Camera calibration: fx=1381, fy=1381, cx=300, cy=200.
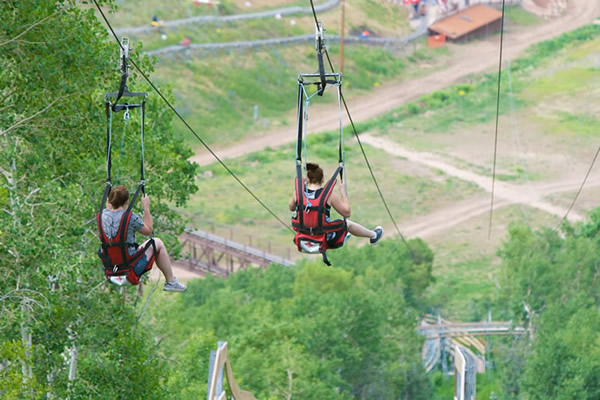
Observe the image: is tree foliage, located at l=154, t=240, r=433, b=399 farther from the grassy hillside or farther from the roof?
the roof

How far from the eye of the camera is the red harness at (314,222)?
18938 mm

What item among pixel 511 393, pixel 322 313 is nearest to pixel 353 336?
pixel 322 313

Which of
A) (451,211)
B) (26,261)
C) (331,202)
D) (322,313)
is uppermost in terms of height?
(331,202)

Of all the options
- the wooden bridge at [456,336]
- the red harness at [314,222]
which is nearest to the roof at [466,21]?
the wooden bridge at [456,336]

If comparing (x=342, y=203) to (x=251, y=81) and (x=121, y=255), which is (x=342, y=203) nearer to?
(x=121, y=255)

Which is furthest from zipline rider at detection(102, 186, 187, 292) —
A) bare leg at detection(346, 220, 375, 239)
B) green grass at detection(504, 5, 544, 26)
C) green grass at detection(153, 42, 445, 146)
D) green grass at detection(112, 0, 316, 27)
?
green grass at detection(504, 5, 544, 26)

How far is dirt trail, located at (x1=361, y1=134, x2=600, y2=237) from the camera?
259 ft

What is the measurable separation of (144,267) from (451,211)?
62.4m

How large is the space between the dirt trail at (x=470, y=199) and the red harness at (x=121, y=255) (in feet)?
192

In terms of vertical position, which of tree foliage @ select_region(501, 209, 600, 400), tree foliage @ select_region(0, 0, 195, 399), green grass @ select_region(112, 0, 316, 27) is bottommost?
tree foliage @ select_region(501, 209, 600, 400)

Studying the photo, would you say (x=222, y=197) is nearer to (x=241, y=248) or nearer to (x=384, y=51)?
(x=241, y=248)

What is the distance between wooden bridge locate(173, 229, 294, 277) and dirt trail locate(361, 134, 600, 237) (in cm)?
884

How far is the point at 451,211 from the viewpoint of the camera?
8044 centimetres

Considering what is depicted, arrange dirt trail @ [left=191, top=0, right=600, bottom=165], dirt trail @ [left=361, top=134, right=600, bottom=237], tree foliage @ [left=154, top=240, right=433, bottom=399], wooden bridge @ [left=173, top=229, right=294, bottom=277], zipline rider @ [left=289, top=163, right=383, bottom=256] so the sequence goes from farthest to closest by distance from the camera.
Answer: dirt trail @ [left=191, top=0, right=600, bottom=165] < dirt trail @ [left=361, top=134, right=600, bottom=237] < wooden bridge @ [left=173, top=229, right=294, bottom=277] < tree foliage @ [left=154, top=240, right=433, bottom=399] < zipline rider @ [left=289, top=163, right=383, bottom=256]
